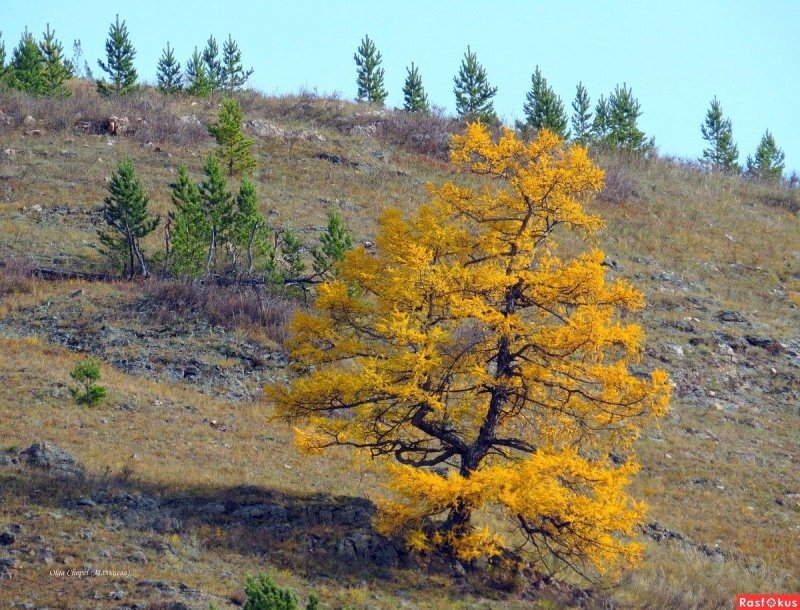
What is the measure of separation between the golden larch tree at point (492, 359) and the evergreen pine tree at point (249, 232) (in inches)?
694

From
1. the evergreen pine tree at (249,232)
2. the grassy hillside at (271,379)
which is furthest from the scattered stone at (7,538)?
the evergreen pine tree at (249,232)

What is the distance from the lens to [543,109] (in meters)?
66.1

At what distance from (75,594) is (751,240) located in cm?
4786

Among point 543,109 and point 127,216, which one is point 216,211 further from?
point 543,109

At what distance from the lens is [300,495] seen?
730 inches

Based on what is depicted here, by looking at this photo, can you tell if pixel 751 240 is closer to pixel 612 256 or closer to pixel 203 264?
pixel 612 256

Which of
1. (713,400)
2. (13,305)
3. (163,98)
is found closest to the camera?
(13,305)

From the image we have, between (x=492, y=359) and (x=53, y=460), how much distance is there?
8.45 m

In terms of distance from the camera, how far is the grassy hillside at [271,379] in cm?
1530

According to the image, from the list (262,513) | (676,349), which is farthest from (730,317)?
(262,513)

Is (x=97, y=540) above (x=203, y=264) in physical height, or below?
below

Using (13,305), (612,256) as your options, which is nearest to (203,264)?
(13,305)

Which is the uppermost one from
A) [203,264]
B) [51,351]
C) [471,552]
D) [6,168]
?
[6,168]

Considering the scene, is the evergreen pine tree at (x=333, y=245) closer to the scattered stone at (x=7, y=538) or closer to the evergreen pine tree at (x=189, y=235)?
the evergreen pine tree at (x=189, y=235)
